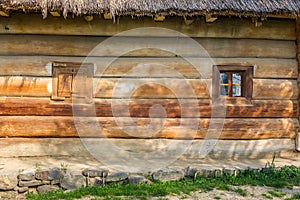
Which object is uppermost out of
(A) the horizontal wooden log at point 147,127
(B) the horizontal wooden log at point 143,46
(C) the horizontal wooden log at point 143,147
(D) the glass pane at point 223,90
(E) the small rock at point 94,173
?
(B) the horizontal wooden log at point 143,46

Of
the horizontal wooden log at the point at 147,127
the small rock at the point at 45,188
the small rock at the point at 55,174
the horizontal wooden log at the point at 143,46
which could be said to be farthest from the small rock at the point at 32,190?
the horizontal wooden log at the point at 143,46

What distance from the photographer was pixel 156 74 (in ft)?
20.3

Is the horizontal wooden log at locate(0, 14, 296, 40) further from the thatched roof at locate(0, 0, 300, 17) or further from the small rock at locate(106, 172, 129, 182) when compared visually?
the small rock at locate(106, 172, 129, 182)

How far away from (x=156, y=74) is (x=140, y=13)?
132cm

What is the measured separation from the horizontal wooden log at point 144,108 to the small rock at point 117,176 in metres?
1.46

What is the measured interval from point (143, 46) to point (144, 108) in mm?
1209

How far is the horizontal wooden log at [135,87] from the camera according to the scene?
5961 millimetres

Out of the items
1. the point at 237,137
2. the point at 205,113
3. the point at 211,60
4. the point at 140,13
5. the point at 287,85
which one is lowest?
the point at 237,137

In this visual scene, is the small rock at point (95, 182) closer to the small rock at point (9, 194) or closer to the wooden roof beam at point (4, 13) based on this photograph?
the small rock at point (9, 194)

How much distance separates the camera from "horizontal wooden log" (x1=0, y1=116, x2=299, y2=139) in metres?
5.96

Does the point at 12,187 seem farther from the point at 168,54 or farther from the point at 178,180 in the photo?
the point at 168,54

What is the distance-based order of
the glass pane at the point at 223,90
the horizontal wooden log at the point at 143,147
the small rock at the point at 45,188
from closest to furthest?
1. the small rock at the point at 45,188
2. the horizontal wooden log at the point at 143,147
3. the glass pane at the point at 223,90

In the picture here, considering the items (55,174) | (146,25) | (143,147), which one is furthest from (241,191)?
(146,25)

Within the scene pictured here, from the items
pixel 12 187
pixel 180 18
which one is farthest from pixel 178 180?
pixel 180 18
